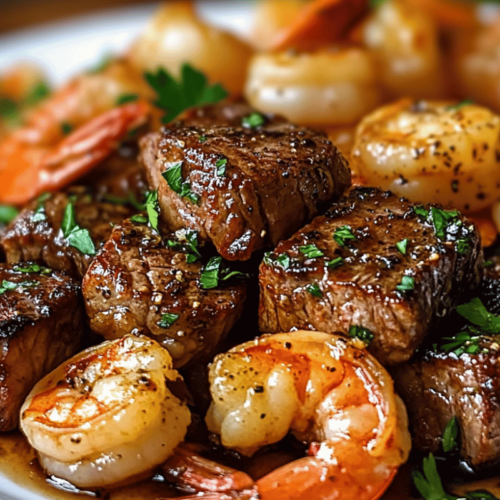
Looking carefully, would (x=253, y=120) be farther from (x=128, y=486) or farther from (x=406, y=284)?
(x=128, y=486)

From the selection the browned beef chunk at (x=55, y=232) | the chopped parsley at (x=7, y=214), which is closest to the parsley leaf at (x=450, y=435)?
the browned beef chunk at (x=55, y=232)

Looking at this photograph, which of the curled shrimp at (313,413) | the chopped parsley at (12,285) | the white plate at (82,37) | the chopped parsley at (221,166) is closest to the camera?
the curled shrimp at (313,413)

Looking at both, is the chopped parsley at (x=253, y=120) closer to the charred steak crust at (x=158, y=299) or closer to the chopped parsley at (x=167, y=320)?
the charred steak crust at (x=158, y=299)

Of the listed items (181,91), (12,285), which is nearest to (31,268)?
(12,285)

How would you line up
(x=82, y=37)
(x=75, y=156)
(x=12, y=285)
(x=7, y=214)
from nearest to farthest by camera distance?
(x=12, y=285) → (x=7, y=214) → (x=75, y=156) → (x=82, y=37)

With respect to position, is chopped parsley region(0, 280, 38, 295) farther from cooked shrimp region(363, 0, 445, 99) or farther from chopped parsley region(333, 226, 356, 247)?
cooked shrimp region(363, 0, 445, 99)

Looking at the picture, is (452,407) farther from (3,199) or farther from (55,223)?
(3,199)
